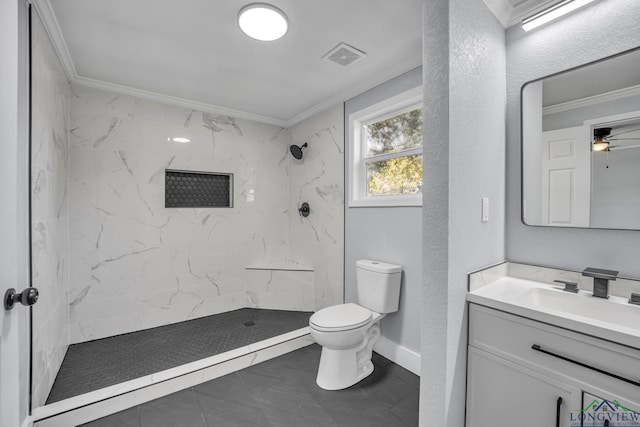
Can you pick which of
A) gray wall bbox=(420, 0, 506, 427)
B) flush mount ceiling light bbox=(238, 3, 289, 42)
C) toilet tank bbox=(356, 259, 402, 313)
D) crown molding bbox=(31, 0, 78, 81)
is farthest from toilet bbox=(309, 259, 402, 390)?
crown molding bbox=(31, 0, 78, 81)

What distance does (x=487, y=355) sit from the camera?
126cm

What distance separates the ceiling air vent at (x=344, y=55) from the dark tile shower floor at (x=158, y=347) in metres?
2.39

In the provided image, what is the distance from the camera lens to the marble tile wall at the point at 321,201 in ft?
9.37

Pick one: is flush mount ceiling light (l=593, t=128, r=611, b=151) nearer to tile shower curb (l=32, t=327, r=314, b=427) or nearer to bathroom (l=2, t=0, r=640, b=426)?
bathroom (l=2, t=0, r=640, b=426)

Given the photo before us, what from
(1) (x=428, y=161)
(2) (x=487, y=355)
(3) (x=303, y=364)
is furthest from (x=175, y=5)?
(3) (x=303, y=364)

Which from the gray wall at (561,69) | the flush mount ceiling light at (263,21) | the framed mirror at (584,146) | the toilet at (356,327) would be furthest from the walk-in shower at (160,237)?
the framed mirror at (584,146)

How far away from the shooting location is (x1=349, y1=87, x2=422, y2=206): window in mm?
→ 2277

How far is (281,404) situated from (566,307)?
1.68 meters

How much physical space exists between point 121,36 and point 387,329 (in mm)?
2897

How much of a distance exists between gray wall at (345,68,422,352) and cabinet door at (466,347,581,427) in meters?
0.84

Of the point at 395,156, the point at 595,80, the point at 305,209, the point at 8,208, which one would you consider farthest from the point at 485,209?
the point at 305,209

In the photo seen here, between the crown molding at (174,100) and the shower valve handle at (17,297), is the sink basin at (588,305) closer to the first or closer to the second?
the shower valve handle at (17,297)

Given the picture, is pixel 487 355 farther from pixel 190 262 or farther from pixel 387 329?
pixel 190 262

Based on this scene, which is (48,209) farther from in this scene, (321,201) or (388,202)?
(388,202)
